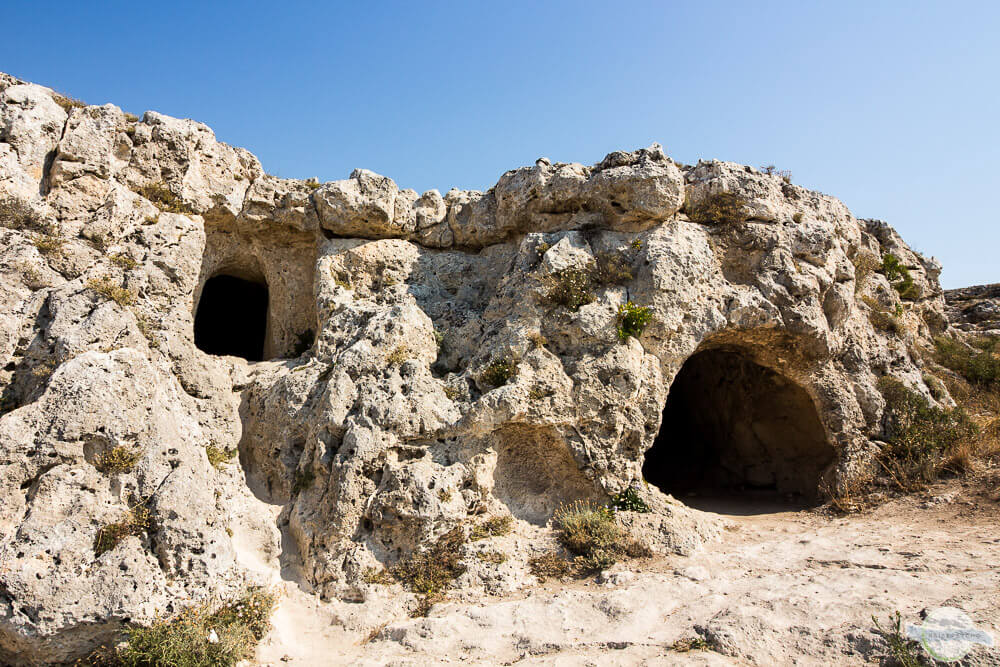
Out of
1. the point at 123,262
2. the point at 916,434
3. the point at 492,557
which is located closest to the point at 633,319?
the point at 492,557

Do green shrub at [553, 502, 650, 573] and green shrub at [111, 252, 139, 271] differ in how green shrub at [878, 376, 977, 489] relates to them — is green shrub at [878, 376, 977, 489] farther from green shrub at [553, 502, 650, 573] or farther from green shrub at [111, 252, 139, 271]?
green shrub at [111, 252, 139, 271]

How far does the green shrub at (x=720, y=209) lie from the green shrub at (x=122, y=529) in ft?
35.7

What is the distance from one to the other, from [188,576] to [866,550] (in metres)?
9.29

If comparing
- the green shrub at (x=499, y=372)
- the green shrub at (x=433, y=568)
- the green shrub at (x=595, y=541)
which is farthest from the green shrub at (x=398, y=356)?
the green shrub at (x=595, y=541)

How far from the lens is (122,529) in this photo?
7.04 metres

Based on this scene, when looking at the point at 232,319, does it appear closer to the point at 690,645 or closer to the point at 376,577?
the point at 376,577

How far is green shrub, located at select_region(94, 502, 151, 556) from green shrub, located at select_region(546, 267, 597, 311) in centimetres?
706

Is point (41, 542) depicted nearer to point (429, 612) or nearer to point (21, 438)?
point (21, 438)

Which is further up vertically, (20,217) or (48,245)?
(20,217)

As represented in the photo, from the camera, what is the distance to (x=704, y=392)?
51.2 ft

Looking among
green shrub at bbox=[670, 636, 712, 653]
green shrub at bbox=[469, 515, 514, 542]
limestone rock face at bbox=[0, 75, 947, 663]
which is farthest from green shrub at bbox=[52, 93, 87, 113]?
green shrub at bbox=[670, 636, 712, 653]

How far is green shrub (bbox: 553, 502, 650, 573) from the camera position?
8.57 meters

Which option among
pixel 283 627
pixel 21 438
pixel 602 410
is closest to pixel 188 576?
pixel 283 627

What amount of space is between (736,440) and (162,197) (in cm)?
1428
